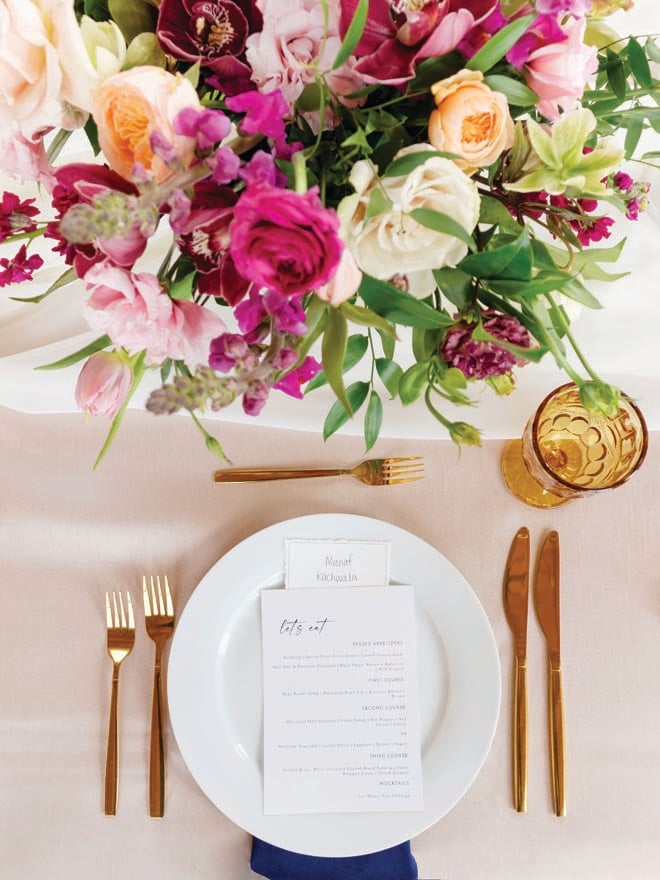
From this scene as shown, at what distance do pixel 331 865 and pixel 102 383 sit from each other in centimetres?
60

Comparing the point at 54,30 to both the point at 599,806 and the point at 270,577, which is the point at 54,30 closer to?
the point at 270,577

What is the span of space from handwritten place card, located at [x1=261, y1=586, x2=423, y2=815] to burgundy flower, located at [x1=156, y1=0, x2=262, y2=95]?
0.53 metres

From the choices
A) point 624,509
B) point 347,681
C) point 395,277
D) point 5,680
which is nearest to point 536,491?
point 624,509

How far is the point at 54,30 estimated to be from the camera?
0.32m

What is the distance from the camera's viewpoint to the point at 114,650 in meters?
0.76

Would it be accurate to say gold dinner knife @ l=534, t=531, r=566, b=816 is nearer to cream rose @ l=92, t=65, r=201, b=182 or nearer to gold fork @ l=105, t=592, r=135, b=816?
gold fork @ l=105, t=592, r=135, b=816

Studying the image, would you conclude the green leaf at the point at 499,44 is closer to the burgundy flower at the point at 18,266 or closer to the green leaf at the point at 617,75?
the green leaf at the point at 617,75

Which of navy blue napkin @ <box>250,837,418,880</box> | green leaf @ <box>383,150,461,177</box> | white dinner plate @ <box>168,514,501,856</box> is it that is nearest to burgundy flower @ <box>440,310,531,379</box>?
green leaf @ <box>383,150,461,177</box>

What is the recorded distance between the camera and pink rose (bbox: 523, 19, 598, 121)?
35cm

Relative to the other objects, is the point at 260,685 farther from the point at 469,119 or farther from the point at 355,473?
the point at 469,119

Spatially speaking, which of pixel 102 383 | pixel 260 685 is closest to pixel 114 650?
pixel 260 685

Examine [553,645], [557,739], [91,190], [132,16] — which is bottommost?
[557,739]

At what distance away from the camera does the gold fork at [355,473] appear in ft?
2.61

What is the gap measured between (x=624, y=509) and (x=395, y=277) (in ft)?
1.82
